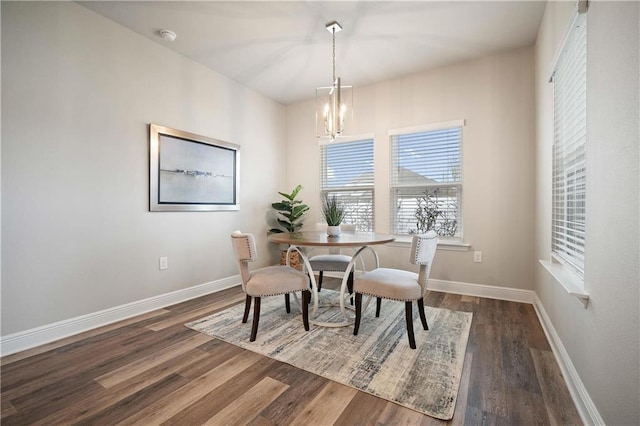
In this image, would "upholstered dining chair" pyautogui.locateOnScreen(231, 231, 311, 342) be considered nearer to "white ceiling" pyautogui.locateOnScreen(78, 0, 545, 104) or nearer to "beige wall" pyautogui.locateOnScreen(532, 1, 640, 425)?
"beige wall" pyautogui.locateOnScreen(532, 1, 640, 425)

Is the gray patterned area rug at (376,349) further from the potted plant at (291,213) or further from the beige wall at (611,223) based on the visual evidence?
the potted plant at (291,213)

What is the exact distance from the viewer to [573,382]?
1.54 m

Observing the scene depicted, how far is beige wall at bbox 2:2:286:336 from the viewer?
2049mm

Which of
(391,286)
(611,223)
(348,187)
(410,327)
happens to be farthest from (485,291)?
(611,223)

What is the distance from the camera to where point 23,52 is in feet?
6.79

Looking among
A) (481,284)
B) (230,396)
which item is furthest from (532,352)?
(230,396)

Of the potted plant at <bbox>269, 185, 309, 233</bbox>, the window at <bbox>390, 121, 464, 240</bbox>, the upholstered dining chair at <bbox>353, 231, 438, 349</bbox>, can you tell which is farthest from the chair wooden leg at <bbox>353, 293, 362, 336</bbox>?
the potted plant at <bbox>269, 185, 309, 233</bbox>

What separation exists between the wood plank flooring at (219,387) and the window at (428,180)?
153 centimetres

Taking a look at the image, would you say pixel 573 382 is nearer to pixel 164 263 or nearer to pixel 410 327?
pixel 410 327

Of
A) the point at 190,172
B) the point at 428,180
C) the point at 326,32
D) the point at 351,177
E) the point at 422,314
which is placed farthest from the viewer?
the point at 351,177

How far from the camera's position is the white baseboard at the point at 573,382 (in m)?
1.28

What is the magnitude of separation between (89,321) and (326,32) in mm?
3299

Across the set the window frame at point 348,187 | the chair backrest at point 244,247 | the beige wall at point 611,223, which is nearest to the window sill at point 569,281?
the beige wall at point 611,223

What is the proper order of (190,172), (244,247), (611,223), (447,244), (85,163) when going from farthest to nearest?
(447,244) < (190,172) < (85,163) < (244,247) < (611,223)
